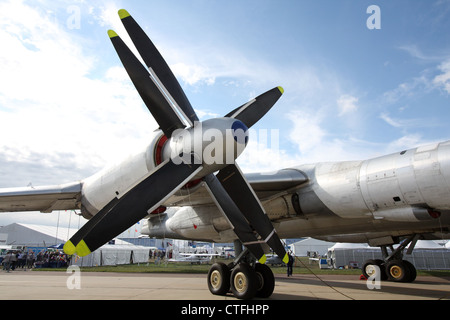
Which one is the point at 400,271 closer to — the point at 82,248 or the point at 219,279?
the point at 219,279

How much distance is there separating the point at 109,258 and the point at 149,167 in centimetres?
2380

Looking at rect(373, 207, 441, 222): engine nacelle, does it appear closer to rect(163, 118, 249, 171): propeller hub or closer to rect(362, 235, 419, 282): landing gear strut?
rect(163, 118, 249, 171): propeller hub

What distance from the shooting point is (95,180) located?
666 centimetres

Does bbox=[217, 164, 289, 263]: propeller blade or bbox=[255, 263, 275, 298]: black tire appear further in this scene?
bbox=[255, 263, 275, 298]: black tire

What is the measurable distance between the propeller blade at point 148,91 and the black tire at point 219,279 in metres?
3.60

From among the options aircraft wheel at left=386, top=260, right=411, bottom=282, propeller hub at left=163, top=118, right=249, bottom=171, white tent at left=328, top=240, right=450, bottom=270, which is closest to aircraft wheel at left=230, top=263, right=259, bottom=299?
propeller hub at left=163, top=118, right=249, bottom=171

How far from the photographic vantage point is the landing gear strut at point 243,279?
260 inches

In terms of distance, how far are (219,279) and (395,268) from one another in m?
8.02

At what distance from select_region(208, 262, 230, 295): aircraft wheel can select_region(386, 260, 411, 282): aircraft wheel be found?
778 cm

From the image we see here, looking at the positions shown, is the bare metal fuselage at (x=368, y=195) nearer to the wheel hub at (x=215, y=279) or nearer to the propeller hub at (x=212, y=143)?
the wheel hub at (x=215, y=279)

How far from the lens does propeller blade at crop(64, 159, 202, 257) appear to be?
171 inches

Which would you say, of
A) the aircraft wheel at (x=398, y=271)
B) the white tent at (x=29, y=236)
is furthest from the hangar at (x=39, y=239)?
the aircraft wheel at (x=398, y=271)

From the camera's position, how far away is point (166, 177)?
5.09 m
